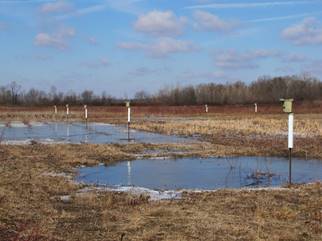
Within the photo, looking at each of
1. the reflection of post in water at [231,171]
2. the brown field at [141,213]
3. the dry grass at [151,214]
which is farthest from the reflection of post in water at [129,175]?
the reflection of post in water at [231,171]

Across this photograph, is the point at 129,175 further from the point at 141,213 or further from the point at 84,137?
the point at 84,137

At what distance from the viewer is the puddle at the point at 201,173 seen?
42.2 ft

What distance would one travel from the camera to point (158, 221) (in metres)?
8.37

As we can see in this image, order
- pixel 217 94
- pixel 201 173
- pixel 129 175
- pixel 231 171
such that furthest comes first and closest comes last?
pixel 217 94
pixel 231 171
pixel 201 173
pixel 129 175

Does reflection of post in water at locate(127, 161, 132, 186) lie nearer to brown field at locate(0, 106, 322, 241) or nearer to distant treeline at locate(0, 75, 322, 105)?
brown field at locate(0, 106, 322, 241)

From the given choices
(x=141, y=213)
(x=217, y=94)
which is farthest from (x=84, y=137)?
(x=217, y=94)

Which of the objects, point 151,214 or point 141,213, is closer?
point 151,214

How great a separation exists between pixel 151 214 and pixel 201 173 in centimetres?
590

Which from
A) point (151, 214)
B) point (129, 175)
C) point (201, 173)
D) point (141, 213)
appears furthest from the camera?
point (201, 173)

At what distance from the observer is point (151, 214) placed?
8875 millimetres

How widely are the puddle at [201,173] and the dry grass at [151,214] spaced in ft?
4.97

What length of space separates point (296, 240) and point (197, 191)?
412 centimetres

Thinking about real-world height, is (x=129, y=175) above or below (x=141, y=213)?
below

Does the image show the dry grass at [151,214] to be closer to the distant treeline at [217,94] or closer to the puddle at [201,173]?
the puddle at [201,173]
